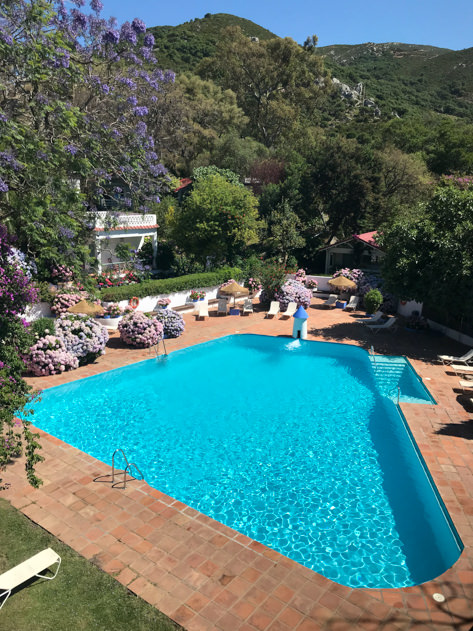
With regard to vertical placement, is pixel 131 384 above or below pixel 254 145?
below

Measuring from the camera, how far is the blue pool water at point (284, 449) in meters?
8.99

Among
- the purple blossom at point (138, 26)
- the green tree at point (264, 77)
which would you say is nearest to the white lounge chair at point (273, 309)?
the purple blossom at point (138, 26)

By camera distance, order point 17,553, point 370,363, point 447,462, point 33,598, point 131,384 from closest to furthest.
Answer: point 33,598 < point 17,553 < point 447,462 < point 131,384 < point 370,363

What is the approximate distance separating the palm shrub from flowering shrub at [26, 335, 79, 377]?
1675 cm

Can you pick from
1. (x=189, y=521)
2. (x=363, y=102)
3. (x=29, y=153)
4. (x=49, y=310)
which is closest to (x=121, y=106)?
(x=49, y=310)

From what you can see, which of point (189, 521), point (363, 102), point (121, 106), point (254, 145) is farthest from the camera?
point (363, 102)

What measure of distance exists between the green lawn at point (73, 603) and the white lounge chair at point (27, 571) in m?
0.20

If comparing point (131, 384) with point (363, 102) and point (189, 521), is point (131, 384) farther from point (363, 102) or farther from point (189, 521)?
point (363, 102)

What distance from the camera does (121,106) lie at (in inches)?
925

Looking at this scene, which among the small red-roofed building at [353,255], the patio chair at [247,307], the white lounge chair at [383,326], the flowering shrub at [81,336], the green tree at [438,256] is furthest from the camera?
the small red-roofed building at [353,255]

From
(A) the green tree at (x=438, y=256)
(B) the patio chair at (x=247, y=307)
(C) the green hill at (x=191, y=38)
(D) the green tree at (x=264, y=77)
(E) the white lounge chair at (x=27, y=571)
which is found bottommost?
(E) the white lounge chair at (x=27, y=571)

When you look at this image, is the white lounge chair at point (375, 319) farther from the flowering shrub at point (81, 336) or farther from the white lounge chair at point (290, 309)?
the flowering shrub at point (81, 336)

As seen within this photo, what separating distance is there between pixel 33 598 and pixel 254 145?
46.9 m

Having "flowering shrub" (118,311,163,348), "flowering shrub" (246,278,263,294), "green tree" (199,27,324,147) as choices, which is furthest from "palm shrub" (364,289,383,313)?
"green tree" (199,27,324,147)
